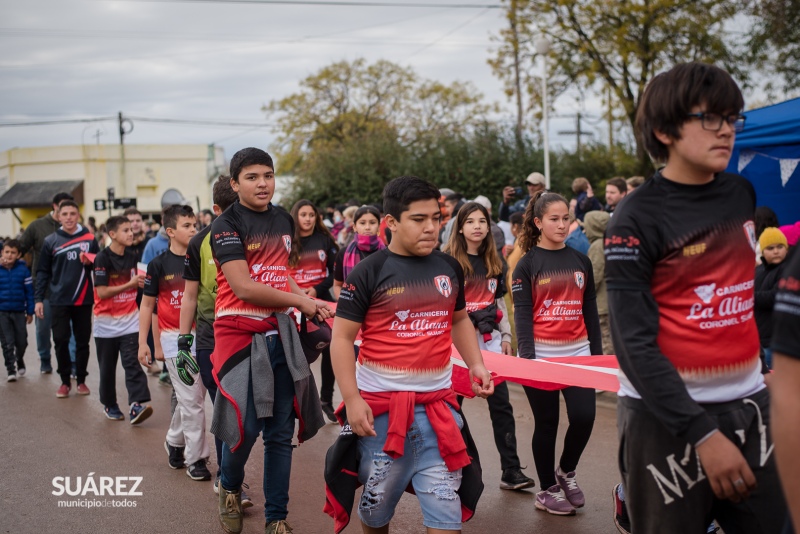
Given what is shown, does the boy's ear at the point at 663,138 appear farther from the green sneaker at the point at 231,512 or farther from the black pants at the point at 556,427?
the green sneaker at the point at 231,512

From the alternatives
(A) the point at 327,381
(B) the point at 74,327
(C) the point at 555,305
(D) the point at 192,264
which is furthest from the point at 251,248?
(B) the point at 74,327

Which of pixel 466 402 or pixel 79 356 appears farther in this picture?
pixel 79 356

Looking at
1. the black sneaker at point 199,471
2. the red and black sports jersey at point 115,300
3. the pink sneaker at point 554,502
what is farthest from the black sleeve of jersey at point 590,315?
the red and black sports jersey at point 115,300

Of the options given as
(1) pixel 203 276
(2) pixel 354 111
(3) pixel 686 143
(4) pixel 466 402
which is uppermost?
(2) pixel 354 111

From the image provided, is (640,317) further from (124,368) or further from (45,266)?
(45,266)

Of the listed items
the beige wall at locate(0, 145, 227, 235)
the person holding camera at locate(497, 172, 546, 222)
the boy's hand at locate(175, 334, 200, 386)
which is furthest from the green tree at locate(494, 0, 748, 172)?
the beige wall at locate(0, 145, 227, 235)

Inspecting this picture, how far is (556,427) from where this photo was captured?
19.7ft

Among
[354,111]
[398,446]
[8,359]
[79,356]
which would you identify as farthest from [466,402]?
[354,111]

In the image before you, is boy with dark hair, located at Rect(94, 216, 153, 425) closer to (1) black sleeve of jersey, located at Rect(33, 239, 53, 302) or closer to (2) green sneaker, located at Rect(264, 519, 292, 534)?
(1) black sleeve of jersey, located at Rect(33, 239, 53, 302)

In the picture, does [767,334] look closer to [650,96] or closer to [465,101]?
[650,96]

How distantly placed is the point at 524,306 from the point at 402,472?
218 cm

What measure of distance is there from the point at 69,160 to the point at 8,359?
156 ft

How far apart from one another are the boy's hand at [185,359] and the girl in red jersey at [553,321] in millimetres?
2322

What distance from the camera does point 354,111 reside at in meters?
43.7
